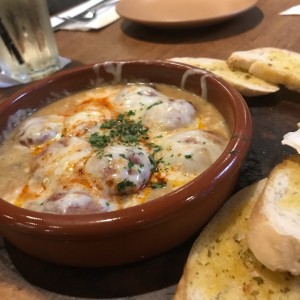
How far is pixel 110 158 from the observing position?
1.38 m

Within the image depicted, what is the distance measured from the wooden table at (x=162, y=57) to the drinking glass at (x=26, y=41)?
0.46 ft

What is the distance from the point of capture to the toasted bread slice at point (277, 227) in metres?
1.06

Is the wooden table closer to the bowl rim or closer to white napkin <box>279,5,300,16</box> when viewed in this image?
white napkin <box>279,5,300,16</box>

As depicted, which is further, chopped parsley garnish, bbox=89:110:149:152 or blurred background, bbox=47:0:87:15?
blurred background, bbox=47:0:87:15

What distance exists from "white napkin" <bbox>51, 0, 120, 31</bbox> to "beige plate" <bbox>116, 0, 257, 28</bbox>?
175mm

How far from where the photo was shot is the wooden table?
1204 millimetres

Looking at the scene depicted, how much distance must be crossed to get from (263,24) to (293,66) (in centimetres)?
77

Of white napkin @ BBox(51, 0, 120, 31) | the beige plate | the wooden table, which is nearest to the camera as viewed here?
the wooden table

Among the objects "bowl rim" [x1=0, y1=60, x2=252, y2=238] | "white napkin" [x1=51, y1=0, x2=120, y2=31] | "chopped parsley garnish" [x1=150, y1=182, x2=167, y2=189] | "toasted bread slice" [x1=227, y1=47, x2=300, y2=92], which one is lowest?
"white napkin" [x1=51, y1=0, x2=120, y2=31]

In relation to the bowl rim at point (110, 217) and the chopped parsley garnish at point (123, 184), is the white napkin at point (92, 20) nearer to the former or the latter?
the chopped parsley garnish at point (123, 184)

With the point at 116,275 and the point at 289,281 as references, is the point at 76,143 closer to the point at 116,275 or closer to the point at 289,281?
the point at 116,275

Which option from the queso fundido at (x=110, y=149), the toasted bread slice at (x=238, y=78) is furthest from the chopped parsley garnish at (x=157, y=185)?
the toasted bread slice at (x=238, y=78)

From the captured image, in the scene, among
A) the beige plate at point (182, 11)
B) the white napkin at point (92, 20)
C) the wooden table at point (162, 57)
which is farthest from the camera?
the white napkin at point (92, 20)

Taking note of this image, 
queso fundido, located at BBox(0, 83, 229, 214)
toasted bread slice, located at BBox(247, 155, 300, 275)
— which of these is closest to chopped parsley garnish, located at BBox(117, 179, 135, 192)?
queso fundido, located at BBox(0, 83, 229, 214)
